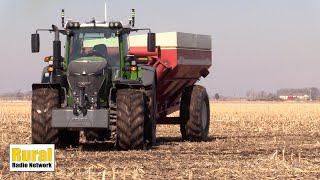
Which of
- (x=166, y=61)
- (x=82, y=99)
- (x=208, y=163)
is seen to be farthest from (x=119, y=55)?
(x=208, y=163)

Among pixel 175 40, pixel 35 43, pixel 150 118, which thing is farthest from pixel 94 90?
pixel 175 40

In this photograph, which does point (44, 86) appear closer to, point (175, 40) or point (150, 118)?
point (150, 118)

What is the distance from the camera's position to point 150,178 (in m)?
10.0

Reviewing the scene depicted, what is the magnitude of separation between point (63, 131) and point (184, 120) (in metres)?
4.07

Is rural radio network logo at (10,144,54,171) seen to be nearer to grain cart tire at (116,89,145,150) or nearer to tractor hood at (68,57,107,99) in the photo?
grain cart tire at (116,89,145,150)

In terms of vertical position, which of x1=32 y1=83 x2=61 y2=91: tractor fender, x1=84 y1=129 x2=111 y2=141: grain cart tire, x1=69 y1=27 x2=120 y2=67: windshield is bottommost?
x1=84 y1=129 x2=111 y2=141: grain cart tire

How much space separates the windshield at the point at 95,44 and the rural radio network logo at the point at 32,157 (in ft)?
25.4

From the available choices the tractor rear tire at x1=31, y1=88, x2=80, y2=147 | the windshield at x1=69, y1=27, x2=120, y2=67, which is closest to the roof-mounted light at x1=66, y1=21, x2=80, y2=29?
the windshield at x1=69, y1=27, x2=120, y2=67

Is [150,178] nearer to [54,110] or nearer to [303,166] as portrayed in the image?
[303,166]

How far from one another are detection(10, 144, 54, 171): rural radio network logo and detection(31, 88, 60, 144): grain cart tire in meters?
7.00

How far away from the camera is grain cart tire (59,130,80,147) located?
51.5 ft

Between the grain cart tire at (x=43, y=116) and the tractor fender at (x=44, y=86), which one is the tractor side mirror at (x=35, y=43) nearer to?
the tractor fender at (x=44, y=86)

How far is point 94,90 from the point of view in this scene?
14.9 metres

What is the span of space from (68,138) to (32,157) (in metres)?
8.36
